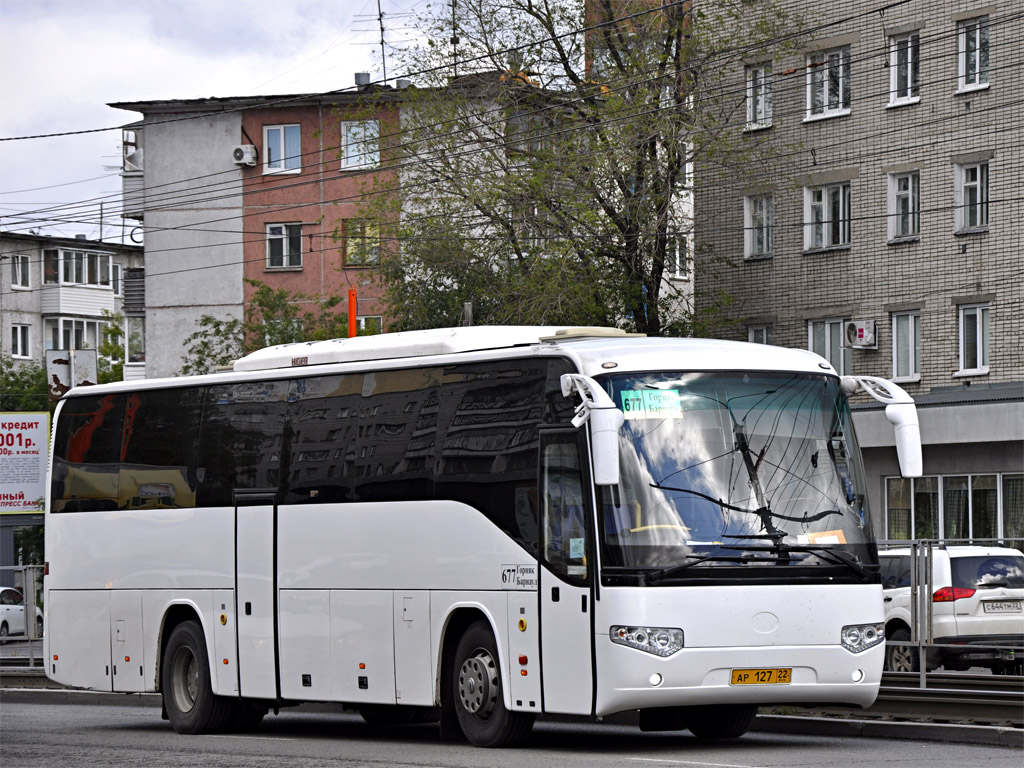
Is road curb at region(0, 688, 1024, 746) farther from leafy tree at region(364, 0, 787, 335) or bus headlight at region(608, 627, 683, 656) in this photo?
leafy tree at region(364, 0, 787, 335)

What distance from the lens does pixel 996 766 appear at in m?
13.1

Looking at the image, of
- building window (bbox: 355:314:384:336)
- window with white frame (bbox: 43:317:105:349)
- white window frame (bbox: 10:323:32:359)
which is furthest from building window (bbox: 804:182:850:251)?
white window frame (bbox: 10:323:32:359)

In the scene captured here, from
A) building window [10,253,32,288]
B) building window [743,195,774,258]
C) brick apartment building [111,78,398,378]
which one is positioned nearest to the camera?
building window [743,195,774,258]

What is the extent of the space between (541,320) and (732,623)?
80.5 ft

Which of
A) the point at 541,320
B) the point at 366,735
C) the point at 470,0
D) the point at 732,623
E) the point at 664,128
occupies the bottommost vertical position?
the point at 366,735

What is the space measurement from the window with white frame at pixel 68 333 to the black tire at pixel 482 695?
3162 inches

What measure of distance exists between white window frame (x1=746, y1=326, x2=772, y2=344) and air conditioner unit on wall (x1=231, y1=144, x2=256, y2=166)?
23629 mm

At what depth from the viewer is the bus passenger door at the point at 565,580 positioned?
1407 cm

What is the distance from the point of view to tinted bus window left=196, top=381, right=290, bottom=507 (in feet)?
59.0

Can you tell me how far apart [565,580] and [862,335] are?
98.7ft

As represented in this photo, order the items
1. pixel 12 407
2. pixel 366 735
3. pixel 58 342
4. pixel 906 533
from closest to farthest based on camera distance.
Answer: pixel 366 735 → pixel 906 533 → pixel 12 407 → pixel 58 342

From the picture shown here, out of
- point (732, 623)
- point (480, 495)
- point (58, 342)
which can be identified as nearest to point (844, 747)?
point (732, 623)

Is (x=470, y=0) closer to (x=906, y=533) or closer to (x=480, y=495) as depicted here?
(x=906, y=533)

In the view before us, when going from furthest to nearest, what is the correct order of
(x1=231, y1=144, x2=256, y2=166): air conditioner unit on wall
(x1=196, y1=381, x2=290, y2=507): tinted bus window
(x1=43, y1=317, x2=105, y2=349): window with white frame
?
(x1=43, y1=317, x2=105, y2=349): window with white frame
(x1=231, y1=144, x2=256, y2=166): air conditioner unit on wall
(x1=196, y1=381, x2=290, y2=507): tinted bus window
